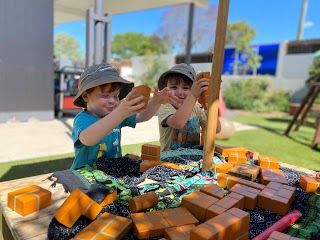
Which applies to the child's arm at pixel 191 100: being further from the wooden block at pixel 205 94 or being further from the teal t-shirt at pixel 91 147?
the teal t-shirt at pixel 91 147

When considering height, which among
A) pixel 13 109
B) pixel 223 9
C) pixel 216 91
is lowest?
pixel 13 109

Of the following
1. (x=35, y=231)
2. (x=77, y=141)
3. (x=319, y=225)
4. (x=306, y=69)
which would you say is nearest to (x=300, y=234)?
(x=319, y=225)

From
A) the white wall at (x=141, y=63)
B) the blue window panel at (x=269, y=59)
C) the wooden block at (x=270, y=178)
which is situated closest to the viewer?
the wooden block at (x=270, y=178)

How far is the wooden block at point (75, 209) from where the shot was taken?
1.09 meters

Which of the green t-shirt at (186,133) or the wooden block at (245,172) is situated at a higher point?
the green t-shirt at (186,133)

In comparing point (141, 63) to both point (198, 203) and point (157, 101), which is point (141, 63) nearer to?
point (157, 101)

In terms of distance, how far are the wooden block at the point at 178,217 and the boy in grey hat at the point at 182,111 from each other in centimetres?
74

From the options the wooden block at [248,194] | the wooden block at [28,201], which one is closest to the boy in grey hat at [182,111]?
the wooden block at [248,194]

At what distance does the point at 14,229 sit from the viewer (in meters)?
1.11

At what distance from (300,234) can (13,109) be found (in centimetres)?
615

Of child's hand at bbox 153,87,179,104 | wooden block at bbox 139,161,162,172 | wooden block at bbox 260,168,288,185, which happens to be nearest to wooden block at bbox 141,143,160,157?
wooden block at bbox 139,161,162,172

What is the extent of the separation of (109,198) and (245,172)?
814 millimetres

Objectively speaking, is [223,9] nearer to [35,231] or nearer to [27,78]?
[35,231]

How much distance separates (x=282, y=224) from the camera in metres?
1.18
